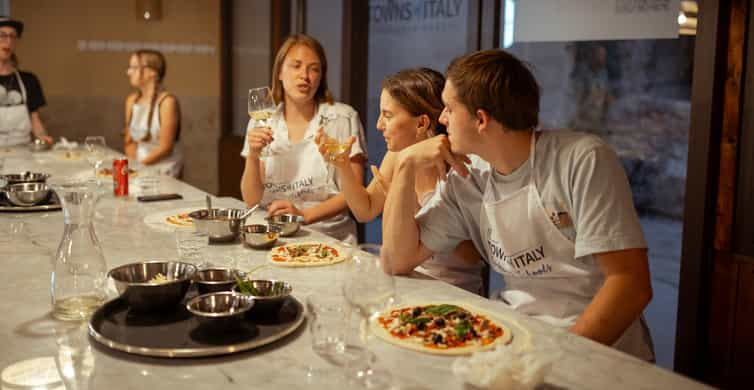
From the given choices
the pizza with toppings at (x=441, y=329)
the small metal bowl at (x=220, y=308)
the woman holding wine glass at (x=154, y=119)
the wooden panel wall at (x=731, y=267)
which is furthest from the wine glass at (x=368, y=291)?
the woman holding wine glass at (x=154, y=119)

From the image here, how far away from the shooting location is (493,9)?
152 inches

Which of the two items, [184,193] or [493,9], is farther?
[493,9]

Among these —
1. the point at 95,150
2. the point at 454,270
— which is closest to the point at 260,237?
the point at 454,270

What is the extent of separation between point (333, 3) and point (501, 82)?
3.76m

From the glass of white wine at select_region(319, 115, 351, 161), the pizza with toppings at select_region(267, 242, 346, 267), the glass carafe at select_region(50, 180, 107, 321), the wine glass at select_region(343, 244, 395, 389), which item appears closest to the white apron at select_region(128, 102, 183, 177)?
the glass of white wine at select_region(319, 115, 351, 161)

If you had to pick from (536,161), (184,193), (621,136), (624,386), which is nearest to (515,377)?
(624,386)

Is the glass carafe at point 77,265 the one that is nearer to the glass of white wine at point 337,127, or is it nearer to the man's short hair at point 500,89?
the man's short hair at point 500,89

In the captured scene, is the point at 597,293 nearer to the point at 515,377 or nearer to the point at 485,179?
the point at 485,179

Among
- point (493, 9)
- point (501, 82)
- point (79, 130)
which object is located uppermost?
point (493, 9)

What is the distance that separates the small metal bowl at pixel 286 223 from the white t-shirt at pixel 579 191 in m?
0.54

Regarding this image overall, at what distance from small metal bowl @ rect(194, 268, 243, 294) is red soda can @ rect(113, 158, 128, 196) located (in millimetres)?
1747

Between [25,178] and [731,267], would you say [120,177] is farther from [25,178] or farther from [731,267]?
[731,267]

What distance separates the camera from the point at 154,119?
18.3 feet

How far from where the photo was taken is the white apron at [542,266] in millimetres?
2109
